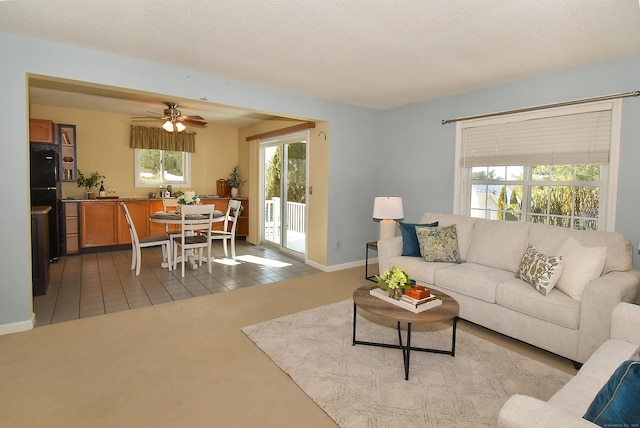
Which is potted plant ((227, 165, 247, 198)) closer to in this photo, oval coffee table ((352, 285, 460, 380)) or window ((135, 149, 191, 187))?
window ((135, 149, 191, 187))

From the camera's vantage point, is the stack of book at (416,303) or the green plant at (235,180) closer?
the stack of book at (416,303)

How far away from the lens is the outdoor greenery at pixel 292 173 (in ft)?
19.7

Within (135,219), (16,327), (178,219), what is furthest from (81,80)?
(135,219)

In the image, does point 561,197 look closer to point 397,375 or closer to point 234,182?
point 397,375

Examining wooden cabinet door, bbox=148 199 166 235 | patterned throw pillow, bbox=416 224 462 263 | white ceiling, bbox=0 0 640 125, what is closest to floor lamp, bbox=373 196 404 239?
patterned throw pillow, bbox=416 224 462 263

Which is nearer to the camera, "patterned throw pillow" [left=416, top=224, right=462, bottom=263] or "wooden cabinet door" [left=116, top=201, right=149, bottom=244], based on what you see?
"patterned throw pillow" [left=416, top=224, right=462, bottom=263]

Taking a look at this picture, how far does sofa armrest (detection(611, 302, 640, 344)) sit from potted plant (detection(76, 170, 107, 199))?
283 inches

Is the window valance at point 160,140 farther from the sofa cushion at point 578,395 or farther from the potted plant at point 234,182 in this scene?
the sofa cushion at point 578,395

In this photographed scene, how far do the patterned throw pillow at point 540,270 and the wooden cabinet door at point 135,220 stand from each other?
20.2 feet

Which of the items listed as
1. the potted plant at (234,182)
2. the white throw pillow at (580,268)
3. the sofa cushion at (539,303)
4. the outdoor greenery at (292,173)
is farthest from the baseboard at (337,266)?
the white throw pillow at (580,268)

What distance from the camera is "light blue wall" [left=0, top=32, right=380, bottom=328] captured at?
2.97 m

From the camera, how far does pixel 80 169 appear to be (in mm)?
6383

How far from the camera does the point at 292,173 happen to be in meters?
6.34

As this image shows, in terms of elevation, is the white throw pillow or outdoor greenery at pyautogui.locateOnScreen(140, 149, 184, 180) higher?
outdoor greenery at pyautogui.locateOnScreen(140, 149, 184, 180)
